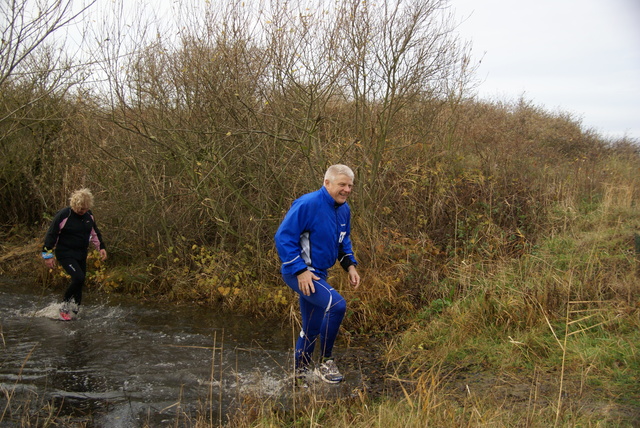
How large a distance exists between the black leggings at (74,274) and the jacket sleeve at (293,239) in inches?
161

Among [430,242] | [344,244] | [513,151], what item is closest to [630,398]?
[344,244]

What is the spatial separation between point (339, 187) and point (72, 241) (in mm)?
4485

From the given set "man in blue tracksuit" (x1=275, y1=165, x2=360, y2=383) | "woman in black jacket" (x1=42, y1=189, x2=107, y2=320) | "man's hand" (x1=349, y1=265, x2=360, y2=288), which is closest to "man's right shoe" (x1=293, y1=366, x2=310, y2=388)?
"man in blue tracksuit" (x1=275, y1=165, x2=360, y2=383)

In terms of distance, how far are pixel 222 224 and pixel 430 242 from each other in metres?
3.43

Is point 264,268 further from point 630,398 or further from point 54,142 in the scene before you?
point 54,142

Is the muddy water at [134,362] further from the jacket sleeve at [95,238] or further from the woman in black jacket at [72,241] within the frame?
the jacket sleeve at [95,238]

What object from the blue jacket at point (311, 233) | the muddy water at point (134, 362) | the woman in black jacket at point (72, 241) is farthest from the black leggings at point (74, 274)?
the blue jacket at point (311, 233)

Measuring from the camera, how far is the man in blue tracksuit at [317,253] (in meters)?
4.44

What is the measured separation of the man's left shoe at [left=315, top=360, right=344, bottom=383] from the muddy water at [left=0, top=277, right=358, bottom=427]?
13.0 inches

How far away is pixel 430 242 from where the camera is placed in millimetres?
7992

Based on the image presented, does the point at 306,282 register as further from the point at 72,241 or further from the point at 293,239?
the point at 72,241

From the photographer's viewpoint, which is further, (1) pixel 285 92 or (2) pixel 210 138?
(2) pixel 210 138

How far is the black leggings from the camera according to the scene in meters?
7.21

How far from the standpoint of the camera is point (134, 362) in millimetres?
5832
